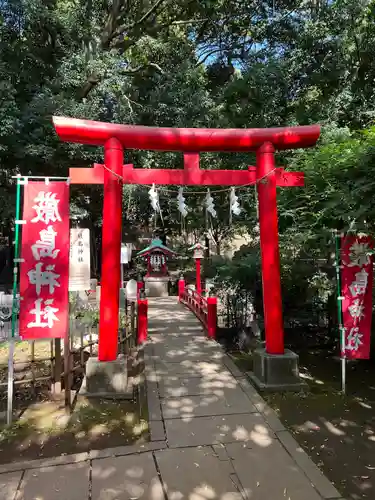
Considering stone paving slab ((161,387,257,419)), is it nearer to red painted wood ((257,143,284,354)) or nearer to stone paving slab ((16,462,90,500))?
red painted wood ((257,143,284,354))

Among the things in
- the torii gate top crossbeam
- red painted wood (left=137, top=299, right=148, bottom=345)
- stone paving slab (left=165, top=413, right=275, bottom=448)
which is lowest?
stone paving slab (left=165, top=413, right=275, bottom=448)

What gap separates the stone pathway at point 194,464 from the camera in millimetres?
3100

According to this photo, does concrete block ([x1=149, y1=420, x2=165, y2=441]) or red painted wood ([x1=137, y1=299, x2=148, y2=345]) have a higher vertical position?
red painted wood ([x1=137, y1=299, x2=148, y2=345])

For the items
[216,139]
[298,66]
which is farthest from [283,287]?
[298,66]

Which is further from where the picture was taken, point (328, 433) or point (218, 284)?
point (218, 284)

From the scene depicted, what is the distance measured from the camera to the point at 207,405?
4.85 meters

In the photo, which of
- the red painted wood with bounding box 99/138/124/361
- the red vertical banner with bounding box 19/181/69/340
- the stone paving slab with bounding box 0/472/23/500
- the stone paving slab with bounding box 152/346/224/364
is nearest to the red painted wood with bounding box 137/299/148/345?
the stone paving slab with bounding box 152/346/224/364

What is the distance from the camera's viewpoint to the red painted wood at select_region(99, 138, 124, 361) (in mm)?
5273

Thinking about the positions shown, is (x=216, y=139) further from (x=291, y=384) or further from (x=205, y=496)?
(x=205, y=496)

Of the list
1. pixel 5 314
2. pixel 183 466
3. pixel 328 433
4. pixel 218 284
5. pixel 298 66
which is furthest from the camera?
pixel 298 66

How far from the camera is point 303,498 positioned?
3.02 m

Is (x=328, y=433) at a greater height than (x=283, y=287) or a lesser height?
lesser

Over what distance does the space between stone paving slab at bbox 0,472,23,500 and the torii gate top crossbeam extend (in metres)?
4.43

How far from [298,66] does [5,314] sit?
16.5 metres
